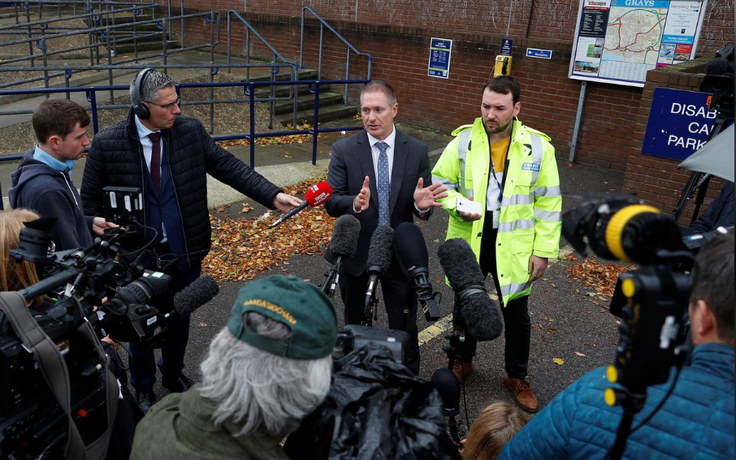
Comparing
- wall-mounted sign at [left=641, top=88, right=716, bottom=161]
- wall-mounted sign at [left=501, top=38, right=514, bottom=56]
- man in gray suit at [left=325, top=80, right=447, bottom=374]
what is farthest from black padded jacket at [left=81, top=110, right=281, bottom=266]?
wall-mounted sign at [left=501, top=38, right=514, bottom=56]

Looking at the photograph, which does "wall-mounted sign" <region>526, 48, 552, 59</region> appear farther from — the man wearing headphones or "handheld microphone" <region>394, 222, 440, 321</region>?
"handheld microphone" <region>394, 222, 440, 321</region>

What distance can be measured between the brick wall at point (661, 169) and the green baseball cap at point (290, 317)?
6.51 meters

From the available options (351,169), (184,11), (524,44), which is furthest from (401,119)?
(351,169)

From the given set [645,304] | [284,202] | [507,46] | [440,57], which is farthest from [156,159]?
[440,57]

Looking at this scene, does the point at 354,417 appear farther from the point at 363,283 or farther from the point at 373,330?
the point at 363,283

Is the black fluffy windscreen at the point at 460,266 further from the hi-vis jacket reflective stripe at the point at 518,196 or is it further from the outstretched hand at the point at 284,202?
the outstretched hand at the point at 284,202

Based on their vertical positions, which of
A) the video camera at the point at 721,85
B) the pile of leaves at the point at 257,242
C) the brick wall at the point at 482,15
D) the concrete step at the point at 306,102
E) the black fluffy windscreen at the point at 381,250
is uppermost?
the brick wall at the point at 482,15

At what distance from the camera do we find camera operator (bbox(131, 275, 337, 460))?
5.14 feet

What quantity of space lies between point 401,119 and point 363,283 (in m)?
8.74

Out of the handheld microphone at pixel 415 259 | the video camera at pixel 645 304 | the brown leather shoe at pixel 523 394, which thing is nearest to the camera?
the video camera at pixel 645 304

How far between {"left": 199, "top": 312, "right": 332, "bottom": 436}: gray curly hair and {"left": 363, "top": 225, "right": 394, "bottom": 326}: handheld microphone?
3.23 feet

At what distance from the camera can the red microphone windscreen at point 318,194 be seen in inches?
126

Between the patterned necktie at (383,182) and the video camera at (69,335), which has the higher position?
the patterned necktie at (383,182)

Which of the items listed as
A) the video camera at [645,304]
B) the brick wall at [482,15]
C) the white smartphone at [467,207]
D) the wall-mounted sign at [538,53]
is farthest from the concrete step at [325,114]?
the video camera at [645,304]
